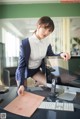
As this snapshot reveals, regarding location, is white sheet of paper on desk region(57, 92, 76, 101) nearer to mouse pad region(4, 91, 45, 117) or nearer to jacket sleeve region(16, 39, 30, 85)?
mouse pad region(4, 91, 45, 117)

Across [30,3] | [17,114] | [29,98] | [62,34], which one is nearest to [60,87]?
[29,98]

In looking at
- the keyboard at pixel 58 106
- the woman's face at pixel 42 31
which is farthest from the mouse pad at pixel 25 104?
the woman's face at pixel 42 31

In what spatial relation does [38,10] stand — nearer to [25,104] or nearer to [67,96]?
[67,96]

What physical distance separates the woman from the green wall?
300 centimetres

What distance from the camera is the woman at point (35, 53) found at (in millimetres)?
1688

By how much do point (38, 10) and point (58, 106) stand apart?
3.79 m

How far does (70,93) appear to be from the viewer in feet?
5.56

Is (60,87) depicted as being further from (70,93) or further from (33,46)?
(33,46)

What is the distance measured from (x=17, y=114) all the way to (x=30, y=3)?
3.95m

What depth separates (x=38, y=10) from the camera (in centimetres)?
472

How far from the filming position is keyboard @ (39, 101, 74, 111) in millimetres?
1302

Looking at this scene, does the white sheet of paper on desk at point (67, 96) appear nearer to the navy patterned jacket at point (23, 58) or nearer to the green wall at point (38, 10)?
the navy patterned jacket at point (23, 58)

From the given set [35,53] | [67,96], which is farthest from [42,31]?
[67,96]

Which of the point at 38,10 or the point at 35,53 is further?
the point at 38,10
